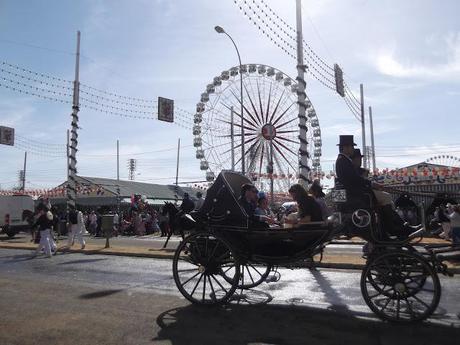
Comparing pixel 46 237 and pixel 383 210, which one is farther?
pixel 46 237

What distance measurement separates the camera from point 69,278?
960 centimetres

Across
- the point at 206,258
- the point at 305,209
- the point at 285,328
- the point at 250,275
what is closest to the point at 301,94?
the point at 250,275

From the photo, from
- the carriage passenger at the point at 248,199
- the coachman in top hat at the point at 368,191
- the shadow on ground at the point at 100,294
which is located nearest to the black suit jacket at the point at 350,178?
the coachman in top hat at the point at 368,191

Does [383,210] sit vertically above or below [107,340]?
above

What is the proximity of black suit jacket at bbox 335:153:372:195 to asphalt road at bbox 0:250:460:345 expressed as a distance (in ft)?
5.08

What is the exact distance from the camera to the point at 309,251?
6.42 metres

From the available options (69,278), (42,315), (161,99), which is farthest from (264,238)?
(161,99)

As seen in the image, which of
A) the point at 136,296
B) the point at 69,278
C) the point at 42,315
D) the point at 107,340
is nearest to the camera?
the point at 107,340

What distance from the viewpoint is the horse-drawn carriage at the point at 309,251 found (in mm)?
5566

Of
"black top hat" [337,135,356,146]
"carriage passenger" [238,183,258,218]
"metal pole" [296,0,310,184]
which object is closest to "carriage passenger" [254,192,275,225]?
"carriage passenger" [238,183,258,218]

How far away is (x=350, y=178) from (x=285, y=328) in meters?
1.96

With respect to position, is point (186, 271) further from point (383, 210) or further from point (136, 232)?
point (136, 232)

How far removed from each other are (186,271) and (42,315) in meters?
3.71

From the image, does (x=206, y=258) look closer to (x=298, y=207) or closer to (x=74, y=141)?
(x=298, y=207)
